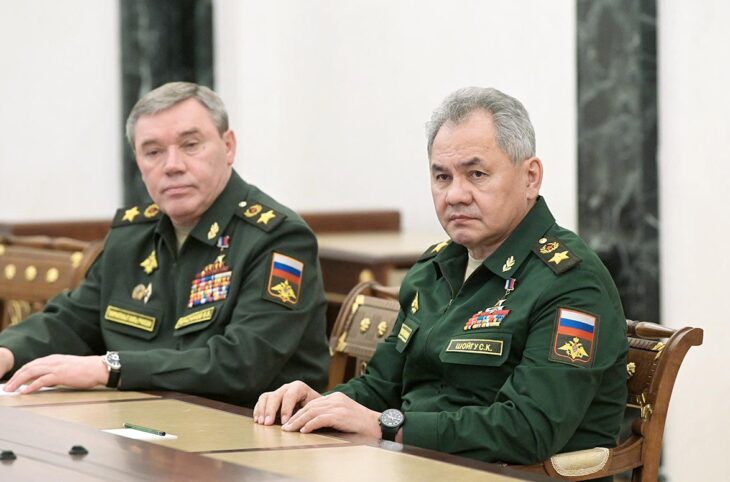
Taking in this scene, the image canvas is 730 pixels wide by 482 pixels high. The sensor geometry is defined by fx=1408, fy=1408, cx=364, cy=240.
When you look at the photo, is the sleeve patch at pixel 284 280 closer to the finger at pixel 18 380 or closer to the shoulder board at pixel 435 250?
the shoulder board at pixel 435 250

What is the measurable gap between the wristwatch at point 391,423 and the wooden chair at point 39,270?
1.91m

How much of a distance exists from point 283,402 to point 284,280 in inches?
30.6

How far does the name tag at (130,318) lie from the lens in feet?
12.9

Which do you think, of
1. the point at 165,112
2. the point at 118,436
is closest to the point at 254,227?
the point at 165,112

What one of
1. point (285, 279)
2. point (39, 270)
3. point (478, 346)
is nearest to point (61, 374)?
A: point (285, 279)

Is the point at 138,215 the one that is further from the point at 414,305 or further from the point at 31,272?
the point at 414,305

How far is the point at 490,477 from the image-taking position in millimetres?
2422

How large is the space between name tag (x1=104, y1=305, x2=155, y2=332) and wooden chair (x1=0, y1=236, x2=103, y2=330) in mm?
581

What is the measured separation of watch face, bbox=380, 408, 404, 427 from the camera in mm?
2934

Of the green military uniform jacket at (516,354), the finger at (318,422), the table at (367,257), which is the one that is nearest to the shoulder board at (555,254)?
the green military uniform jacket at (516,354)

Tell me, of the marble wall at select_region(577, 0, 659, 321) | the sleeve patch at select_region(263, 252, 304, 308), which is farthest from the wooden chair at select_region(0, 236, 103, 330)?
the marble wall at select_region(577, 0, 659, 321)

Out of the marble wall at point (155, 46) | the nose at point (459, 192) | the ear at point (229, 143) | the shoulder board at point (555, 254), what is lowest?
the shoulder board at point (555, 254)

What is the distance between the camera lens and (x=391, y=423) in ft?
9.63

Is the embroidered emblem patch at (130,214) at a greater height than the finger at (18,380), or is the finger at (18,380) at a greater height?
the embroidered emblem patch at (130,214)
